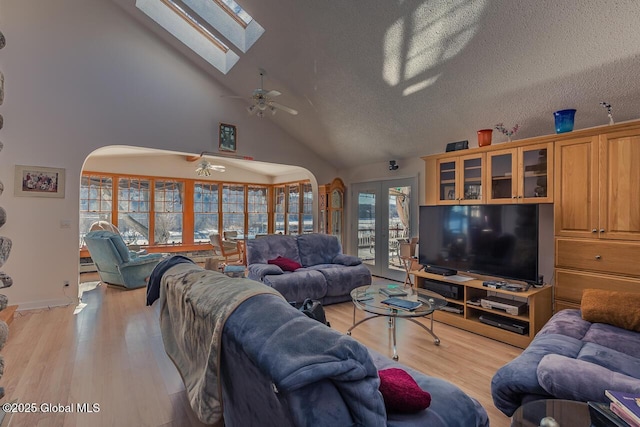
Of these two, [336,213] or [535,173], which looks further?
[336,213]

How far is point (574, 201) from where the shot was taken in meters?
2.92

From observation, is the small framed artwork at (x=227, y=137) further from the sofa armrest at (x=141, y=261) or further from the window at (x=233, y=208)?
the window at (x=233, y=208)

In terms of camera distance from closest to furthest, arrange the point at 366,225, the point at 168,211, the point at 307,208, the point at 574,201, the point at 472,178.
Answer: the point at 574,201, the point at 472,178, the point at 366,225, the point at 168,211, the point at 307,208

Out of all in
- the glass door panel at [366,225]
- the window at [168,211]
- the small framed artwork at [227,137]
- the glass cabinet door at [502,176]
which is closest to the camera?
the glass cabinet door at [502,176]

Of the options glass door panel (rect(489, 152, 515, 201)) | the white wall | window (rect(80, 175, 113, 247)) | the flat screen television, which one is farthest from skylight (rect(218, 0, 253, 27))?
window (rect(80, 175, 113, 247))

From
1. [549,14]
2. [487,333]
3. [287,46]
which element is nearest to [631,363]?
[487,333]

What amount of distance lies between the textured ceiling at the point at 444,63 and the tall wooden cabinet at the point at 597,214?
60 cm

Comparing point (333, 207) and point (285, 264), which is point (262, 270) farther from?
point (333, 207)

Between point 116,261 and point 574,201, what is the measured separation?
589 centimetres

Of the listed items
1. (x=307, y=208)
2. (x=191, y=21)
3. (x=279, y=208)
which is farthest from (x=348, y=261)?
(x=279, y=208)

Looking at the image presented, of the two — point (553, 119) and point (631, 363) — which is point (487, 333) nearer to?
point (631, 363)

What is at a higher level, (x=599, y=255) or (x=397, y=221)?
(x=397, y=221)

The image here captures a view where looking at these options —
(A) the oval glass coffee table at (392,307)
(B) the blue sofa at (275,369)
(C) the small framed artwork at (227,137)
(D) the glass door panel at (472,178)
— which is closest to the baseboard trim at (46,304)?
(C) the small framed artwork at (227,137)

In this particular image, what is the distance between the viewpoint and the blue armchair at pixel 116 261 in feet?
15.4
